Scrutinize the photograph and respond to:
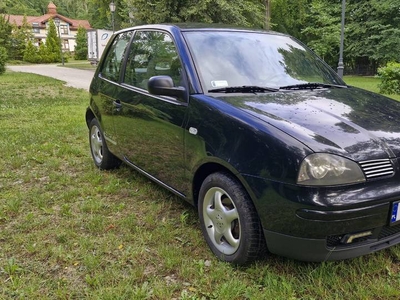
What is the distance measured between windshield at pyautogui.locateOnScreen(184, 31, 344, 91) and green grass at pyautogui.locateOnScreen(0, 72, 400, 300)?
4.11ft

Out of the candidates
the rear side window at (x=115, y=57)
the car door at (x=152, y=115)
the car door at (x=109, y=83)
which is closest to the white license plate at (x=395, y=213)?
the car door at (x=152, y=115)

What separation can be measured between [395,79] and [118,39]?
10.2m

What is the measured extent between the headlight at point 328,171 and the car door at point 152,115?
3.51 feet

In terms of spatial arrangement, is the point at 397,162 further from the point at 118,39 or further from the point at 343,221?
the point at 118,39

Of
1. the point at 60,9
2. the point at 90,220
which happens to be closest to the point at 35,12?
the point at 60,9

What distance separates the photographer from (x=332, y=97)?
9.20ft

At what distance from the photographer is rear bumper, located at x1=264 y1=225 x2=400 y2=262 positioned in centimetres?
207

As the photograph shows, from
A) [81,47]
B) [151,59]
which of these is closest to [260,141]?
[151,59]

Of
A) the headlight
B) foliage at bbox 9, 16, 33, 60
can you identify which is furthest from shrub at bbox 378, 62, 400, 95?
foliage at bbox 9, 16, 33, 60

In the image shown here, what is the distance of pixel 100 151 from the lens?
4582 mm

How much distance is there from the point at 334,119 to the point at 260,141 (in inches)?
21.2

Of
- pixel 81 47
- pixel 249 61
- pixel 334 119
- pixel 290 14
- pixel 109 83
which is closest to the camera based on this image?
pixel 334 119

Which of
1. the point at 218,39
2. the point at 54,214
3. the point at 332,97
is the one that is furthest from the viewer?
the point at 54,214

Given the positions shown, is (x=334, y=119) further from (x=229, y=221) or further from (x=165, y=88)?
(x=165, y=88)
